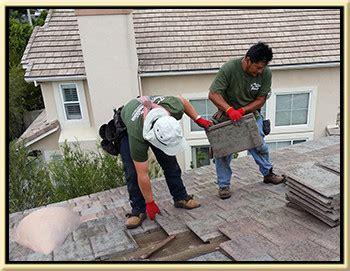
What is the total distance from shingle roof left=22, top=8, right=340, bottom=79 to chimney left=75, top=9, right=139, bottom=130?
414mm

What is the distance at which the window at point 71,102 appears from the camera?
7.69 metres

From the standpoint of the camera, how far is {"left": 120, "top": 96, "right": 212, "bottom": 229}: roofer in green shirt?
253 centimetres

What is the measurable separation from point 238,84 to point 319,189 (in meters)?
1.19

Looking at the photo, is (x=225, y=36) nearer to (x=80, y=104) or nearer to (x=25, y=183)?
(x=80, y=104)

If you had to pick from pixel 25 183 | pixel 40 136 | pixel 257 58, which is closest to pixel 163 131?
pixel 257 58

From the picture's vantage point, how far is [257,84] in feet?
10.1

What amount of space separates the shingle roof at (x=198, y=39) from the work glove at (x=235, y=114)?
4.49 m

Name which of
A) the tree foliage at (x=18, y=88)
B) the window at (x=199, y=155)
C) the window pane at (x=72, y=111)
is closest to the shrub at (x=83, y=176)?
the window pane at (x=72, y=111)

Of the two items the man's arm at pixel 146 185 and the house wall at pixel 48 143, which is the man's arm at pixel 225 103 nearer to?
the man's arm at pixel 146 185

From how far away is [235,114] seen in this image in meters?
3.05

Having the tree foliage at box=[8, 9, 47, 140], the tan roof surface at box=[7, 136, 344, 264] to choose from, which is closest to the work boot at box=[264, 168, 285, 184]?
the tan roof surface at box=[7, 136, 344, 264]

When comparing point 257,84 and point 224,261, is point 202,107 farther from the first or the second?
point 224,261

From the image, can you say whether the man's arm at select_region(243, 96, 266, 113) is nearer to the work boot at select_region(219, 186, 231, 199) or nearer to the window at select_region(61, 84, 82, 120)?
the work boot at select_region(219, 186, 231, 199)

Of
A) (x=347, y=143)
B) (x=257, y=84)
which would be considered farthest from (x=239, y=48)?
(x=347, y=143)
